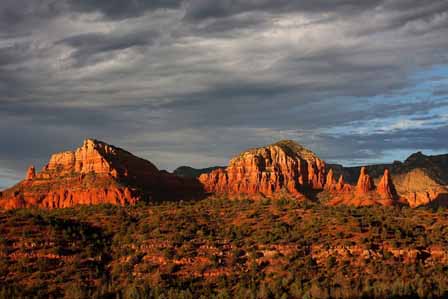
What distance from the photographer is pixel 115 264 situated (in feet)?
320

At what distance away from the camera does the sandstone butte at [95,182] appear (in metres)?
155

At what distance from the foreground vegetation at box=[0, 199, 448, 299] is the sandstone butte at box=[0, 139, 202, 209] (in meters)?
35.9

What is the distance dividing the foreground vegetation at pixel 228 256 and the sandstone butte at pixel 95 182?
35.9 m

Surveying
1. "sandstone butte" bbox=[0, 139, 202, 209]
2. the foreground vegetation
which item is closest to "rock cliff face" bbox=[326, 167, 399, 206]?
"sandstone butte" bbox=[0, 139, 202, 209]

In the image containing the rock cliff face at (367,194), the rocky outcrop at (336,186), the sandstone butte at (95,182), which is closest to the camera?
the sandstone butte at (95,182)

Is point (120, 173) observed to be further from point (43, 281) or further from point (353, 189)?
point (43, 281)

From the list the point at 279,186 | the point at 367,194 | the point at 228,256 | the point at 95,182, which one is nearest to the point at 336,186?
the point at 279,186

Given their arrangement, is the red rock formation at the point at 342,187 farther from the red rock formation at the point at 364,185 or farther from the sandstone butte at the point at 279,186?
the red rock formation at the point at 364,185

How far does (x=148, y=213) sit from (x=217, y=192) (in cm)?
6275

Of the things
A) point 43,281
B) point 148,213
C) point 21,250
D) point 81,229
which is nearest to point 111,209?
point 148,213

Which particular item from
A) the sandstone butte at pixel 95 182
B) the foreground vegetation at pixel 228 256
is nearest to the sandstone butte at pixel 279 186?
the sandstone butte at pixel 95 182

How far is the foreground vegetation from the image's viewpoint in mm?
84750

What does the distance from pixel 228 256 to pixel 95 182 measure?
69892 millimetres

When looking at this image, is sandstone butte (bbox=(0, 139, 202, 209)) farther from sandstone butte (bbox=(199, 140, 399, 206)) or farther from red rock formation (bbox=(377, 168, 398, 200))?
red rock formation (bbox=(377, 168, 398, 200))
